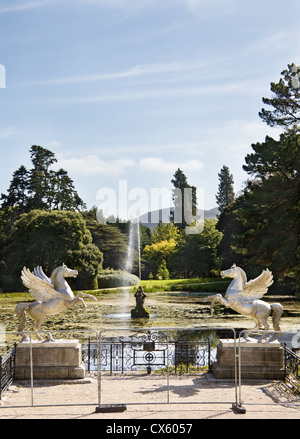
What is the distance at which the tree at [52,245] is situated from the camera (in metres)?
40.3

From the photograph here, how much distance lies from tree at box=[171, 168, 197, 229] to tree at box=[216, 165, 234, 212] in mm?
7688

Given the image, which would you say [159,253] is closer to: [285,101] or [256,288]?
[285,101]

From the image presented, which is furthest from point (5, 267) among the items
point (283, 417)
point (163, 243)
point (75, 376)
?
point (283, 417)

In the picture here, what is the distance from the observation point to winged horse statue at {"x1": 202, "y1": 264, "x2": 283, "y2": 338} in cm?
1076

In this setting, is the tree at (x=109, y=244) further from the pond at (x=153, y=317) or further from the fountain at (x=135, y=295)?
the pond at (x=153, y=317)

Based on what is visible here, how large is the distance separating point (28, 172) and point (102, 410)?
45515 millimetres

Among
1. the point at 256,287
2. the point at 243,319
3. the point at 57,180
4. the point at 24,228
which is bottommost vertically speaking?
the point at 243,319

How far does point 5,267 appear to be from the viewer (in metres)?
46.1

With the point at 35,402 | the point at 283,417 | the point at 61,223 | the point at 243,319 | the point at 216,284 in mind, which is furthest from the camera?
the point at 216,284

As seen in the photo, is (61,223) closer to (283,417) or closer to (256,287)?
(256,287)

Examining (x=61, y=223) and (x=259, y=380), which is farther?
(x=61, y=223)

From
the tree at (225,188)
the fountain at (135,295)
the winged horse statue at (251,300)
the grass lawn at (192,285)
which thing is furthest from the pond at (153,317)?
the tree at (225,188)

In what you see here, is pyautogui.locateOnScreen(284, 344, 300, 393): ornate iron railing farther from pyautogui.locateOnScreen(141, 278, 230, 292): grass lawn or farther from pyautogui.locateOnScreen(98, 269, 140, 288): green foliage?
pyautogui.locateOnScreen(98, 269, 140, 288): green foliage

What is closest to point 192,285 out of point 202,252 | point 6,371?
point 202,252
